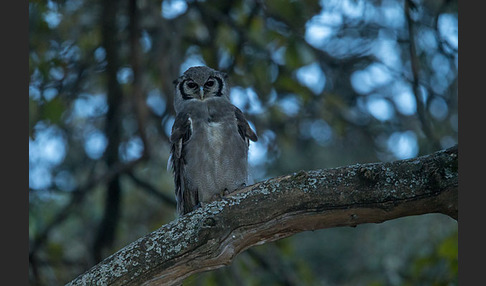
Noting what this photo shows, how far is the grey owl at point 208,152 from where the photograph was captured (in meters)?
4.16

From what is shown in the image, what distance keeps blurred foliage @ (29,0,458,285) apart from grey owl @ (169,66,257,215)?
2.33 feet

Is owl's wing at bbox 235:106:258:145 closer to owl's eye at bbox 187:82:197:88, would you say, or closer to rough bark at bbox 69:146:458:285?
owl's eye at bbox 187:82:197:88

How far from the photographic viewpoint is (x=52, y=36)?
17.2 ft

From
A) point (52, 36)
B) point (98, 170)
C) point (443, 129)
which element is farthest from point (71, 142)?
point (443, 129)

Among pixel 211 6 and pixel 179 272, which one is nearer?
pixel 179 272

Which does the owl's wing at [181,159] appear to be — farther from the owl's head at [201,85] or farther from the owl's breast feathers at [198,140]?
the owl's head at [201,85]

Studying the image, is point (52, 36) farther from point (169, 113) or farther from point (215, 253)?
point (215, 253)

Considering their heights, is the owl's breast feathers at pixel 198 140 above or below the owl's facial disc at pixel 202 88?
below

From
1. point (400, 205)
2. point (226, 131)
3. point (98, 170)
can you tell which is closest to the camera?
point (400, 205)

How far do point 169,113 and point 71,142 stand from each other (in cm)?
117

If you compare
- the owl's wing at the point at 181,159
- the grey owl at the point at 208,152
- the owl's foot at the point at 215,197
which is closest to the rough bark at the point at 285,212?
the owl's foot at the point at 215,197

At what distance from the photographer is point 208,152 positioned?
13.6ft

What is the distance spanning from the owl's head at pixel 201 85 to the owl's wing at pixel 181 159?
0.93 feet

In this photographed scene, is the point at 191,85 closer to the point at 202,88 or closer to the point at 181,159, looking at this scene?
the point at 202,88
